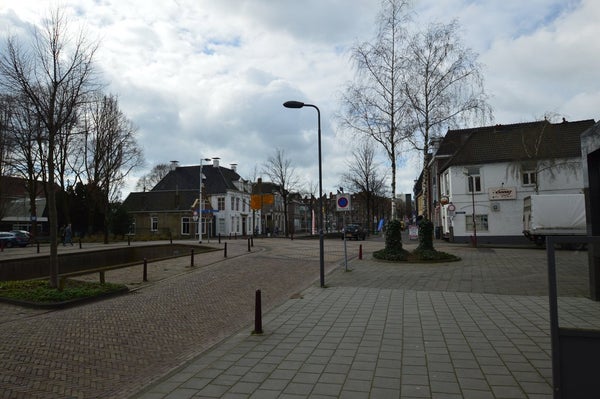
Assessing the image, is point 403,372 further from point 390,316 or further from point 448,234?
point 448,234

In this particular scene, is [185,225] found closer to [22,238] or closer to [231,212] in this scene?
[231,212]

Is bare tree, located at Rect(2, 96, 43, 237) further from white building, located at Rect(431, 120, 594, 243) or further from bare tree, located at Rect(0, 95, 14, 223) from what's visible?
white building, located at Rect(431, 120, 594, 243)

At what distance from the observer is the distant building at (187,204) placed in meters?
60.5

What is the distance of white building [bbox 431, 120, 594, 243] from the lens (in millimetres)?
31578

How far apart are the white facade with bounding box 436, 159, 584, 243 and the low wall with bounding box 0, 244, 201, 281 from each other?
832 inches

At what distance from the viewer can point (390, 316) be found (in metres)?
8.66

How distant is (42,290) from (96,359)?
644 cm

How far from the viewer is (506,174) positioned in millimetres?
33281

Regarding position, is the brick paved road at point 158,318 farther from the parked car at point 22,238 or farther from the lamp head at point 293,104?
the parked car at point 22,238

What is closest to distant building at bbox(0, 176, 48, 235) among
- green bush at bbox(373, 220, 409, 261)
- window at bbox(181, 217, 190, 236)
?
window at bbox(181, 217, 190, 236)

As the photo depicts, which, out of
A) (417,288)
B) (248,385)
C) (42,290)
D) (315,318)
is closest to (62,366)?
(248,385)

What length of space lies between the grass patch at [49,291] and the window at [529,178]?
3033 cm

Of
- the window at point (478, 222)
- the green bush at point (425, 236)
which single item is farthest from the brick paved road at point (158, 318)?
the window at point (478, 222)

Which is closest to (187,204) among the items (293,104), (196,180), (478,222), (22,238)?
(196,180)
